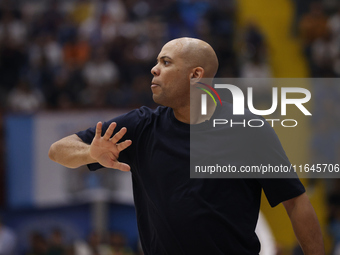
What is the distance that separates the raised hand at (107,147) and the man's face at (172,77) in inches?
13.5

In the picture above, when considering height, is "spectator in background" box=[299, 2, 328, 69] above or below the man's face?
above

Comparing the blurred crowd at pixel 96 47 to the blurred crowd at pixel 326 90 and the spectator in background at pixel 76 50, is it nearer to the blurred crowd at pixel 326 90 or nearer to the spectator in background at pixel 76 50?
the spectator in background at pixel 76 50

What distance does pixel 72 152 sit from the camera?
2863 mm

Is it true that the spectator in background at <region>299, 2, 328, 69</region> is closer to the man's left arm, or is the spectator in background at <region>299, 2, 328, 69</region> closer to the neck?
the neck

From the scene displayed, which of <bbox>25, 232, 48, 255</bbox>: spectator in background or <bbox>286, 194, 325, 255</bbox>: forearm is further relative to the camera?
<bbox>25, 232, 48, 255</bbox>: spectator in background

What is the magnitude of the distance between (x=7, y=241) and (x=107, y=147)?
20.5 feet

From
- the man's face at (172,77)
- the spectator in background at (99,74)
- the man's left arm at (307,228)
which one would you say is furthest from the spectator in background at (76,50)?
the man's left arm at (307,228)

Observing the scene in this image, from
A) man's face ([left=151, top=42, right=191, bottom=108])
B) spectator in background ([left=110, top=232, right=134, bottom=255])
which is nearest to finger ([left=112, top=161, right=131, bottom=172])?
man's face ([left=151, top=42, right=191, bottom=108])

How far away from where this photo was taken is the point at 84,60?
33.7 feet

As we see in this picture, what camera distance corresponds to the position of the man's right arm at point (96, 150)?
267 cm

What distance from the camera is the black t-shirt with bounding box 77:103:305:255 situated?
8.85 ft

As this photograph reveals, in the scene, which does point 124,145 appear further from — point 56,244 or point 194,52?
point 56,244

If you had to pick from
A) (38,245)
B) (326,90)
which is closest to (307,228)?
(38,245)

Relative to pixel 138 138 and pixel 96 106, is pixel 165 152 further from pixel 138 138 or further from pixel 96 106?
pixel 96 106
